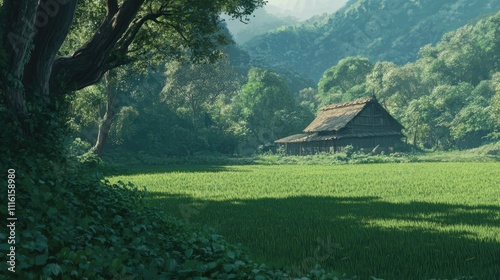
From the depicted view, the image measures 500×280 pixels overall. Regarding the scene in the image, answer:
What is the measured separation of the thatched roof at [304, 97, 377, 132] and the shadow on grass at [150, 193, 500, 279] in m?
40.4

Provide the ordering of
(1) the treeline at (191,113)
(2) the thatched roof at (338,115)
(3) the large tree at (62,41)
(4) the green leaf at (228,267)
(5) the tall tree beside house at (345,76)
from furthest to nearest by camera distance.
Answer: (5) the tall tree beside house at (345,76) < (2) the thatched roof at (338,115) < (1) the treeline at (191,113) < (3) the large tree at (62,41) < (4) the green leaf at (228,267)

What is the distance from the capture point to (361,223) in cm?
1078

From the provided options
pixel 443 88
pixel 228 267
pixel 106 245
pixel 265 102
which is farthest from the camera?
pixel 265 102

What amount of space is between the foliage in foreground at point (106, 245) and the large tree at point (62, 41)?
5.57ft

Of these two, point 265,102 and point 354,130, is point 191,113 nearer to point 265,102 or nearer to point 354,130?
point 265,102

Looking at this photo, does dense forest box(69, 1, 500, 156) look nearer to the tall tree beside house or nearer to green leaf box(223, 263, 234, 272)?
the tall tree beside house

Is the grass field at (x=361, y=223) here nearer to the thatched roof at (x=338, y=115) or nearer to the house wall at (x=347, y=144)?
the house wall at (x=347, y=144)

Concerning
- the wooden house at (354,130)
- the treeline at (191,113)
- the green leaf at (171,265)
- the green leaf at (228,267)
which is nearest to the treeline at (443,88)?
the wooden house at (354,130)

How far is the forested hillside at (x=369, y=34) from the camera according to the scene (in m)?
158

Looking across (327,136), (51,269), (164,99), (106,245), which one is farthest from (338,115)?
(51,269)

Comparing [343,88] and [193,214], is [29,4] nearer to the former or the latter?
[193,214]

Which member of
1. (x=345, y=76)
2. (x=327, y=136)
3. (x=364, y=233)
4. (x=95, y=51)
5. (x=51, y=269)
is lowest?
(x=364, y=233)

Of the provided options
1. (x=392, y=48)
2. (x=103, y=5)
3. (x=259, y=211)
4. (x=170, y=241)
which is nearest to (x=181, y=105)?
(x=103, y=5)

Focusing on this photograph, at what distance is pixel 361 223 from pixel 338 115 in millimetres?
48515
